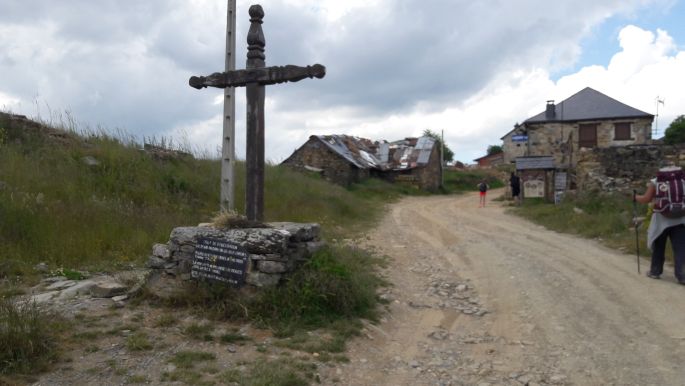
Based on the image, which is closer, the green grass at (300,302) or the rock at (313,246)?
the green grass at (300,302)

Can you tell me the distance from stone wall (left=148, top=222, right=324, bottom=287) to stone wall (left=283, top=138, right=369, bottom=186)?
22.6m

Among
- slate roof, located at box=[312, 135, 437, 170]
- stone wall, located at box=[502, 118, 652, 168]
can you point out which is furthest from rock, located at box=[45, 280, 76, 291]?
stone wall, located at box=[502, 118, 652, 168]

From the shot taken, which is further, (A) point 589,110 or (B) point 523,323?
(A) point 589,110

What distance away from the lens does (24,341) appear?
388 centimetres

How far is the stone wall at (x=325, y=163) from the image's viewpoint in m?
29.2

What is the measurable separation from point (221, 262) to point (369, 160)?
1155 inches

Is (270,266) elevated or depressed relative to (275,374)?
elevated

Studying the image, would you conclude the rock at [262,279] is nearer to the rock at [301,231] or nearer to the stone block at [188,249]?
the rock at [301,231]

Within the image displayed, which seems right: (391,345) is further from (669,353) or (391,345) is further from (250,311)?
(669,353)

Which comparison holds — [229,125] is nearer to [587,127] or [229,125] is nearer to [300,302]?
[300,302]

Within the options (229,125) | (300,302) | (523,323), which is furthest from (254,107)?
A: (523,323)

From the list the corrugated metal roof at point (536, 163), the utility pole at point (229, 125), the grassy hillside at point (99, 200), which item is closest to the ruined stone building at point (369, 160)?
the corrugated metal roof at point (536, 163)

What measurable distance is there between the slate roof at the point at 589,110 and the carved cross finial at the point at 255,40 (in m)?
27.9

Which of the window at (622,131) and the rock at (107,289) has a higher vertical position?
the window at (622,131)
